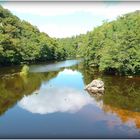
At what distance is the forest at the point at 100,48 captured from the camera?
53.0m

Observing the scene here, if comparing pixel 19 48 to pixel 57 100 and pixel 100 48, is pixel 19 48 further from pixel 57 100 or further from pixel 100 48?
pixel 57 100

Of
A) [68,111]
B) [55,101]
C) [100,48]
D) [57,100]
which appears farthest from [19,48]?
[68,111]

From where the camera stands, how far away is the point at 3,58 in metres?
78.9

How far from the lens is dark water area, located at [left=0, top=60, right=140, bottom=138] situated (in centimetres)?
2527

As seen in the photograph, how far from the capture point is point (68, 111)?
32156mm

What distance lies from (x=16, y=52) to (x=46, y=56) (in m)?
22.6

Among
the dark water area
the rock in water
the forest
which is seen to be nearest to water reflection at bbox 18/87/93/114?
the dark water area

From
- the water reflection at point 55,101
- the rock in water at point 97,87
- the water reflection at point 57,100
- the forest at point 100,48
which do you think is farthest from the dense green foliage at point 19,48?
the rock in water at point 97,87

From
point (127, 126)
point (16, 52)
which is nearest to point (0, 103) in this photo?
point (127, 126)

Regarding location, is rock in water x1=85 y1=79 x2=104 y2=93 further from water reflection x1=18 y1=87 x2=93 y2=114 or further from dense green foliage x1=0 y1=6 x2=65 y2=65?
dense green foliage x1=0 y1=6 x2=65 y2=65

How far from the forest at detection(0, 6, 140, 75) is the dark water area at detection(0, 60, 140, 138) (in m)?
4.92

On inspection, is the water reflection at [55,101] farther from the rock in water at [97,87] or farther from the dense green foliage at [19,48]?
the dense green foliage at [19,48]

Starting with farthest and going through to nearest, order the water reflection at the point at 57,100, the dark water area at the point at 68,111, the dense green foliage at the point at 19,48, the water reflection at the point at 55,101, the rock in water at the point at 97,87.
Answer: the dense green foliage at the point at 19,48 < the rock in water at the point at 97,87 < the water reflection at the point at 57,100 < the water reflection at the point at 55,101 < the dark water area at the point at 68,111

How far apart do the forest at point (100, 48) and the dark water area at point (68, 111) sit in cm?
492
